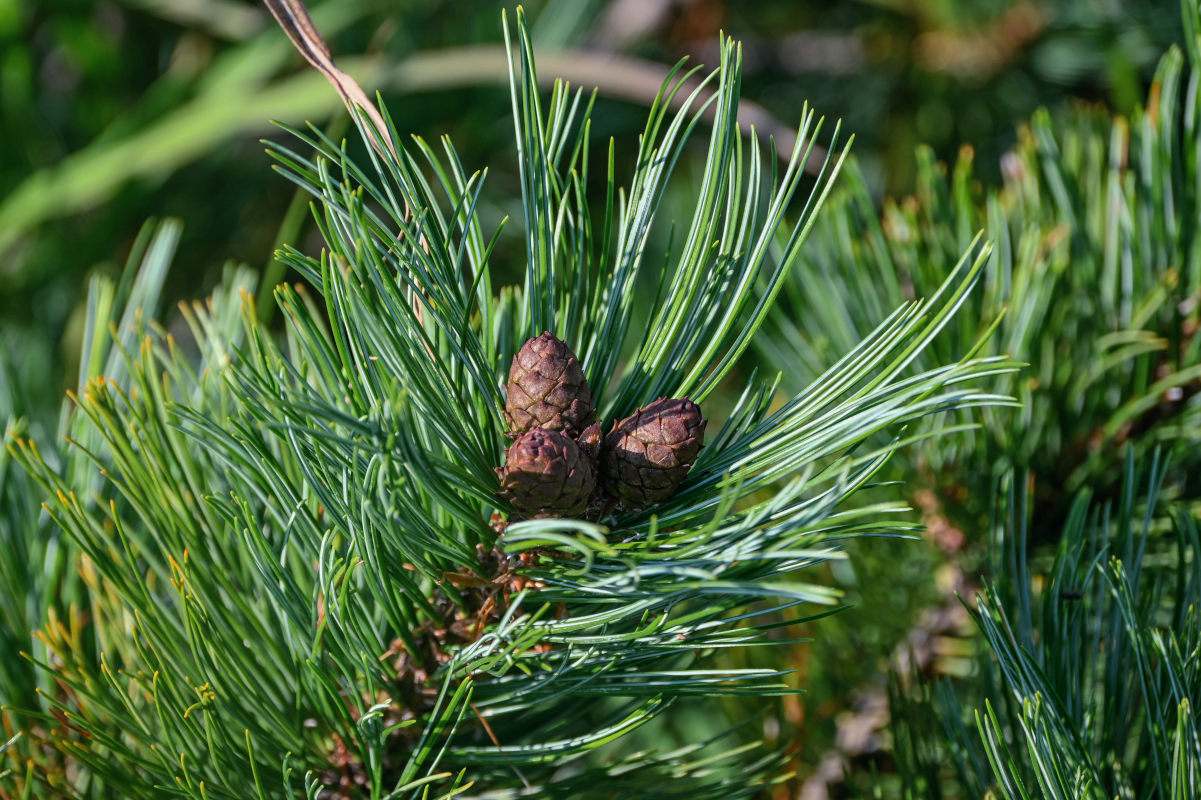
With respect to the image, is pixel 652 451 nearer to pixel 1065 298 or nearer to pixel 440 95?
pixel 1065 298

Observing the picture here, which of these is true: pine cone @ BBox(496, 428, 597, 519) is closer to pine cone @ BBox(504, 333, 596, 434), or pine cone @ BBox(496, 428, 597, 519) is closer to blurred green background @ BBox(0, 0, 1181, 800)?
pine cone @ BBox(504, 333, 596, 434)

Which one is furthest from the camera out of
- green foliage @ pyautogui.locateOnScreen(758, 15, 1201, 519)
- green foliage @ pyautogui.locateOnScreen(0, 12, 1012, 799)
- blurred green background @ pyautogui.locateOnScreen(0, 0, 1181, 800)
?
blurred green background @ pyautogui.locateOnScreen(0, 0, 1181, 800)

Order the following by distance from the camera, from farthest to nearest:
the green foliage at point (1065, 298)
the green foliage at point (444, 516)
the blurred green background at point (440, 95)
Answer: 1. the blurred green background at point (440, 95)
2. the green foliage at point (1065, 298)
3. the green foliage at point (444, 516)

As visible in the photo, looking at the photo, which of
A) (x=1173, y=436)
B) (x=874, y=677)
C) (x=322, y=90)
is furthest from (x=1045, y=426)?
(x=322, y=90)

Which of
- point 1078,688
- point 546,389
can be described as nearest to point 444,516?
point 546,389

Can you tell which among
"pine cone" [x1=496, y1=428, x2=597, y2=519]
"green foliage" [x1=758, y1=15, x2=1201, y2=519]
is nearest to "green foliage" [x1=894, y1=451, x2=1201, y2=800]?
"green foliage" [x1=758, y1=15, x2=1201, y2=519]

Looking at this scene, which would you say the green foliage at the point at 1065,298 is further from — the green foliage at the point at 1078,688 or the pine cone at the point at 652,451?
the pine cone at the point at 652,451

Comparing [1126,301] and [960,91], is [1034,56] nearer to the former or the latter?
[960,91]

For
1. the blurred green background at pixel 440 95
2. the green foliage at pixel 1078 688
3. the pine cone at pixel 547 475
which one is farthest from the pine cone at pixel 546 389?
the blurred green background at pixel 440 95
